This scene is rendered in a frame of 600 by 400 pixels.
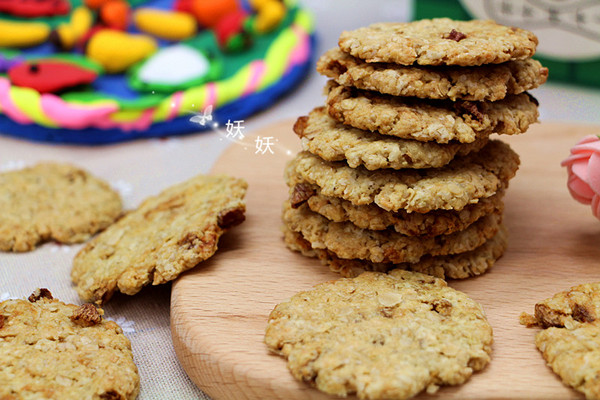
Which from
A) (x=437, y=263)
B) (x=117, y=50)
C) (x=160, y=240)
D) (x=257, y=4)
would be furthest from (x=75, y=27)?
(x=437, y=263)

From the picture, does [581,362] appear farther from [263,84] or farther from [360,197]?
[263,84]

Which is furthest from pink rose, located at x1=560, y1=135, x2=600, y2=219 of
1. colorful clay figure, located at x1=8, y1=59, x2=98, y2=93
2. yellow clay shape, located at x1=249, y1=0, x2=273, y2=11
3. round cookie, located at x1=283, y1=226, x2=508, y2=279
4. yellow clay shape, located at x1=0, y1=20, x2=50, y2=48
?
yellow clay shape, located at x1=0, y1=20, x2=50, y2=48

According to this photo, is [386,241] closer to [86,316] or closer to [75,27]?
[86,316]

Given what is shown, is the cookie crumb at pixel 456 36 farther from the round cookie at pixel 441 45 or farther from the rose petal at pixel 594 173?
the rose petal at pixel 594 173

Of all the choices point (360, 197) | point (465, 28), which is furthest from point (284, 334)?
point (465, 28)

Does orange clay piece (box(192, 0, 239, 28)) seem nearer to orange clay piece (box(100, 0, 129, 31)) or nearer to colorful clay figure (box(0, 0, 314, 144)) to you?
colorful clay figure (box(0, 0, 314, 144))

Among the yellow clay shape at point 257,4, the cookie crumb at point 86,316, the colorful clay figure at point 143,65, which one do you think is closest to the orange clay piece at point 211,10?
the colorful clay figure at point 143,65
